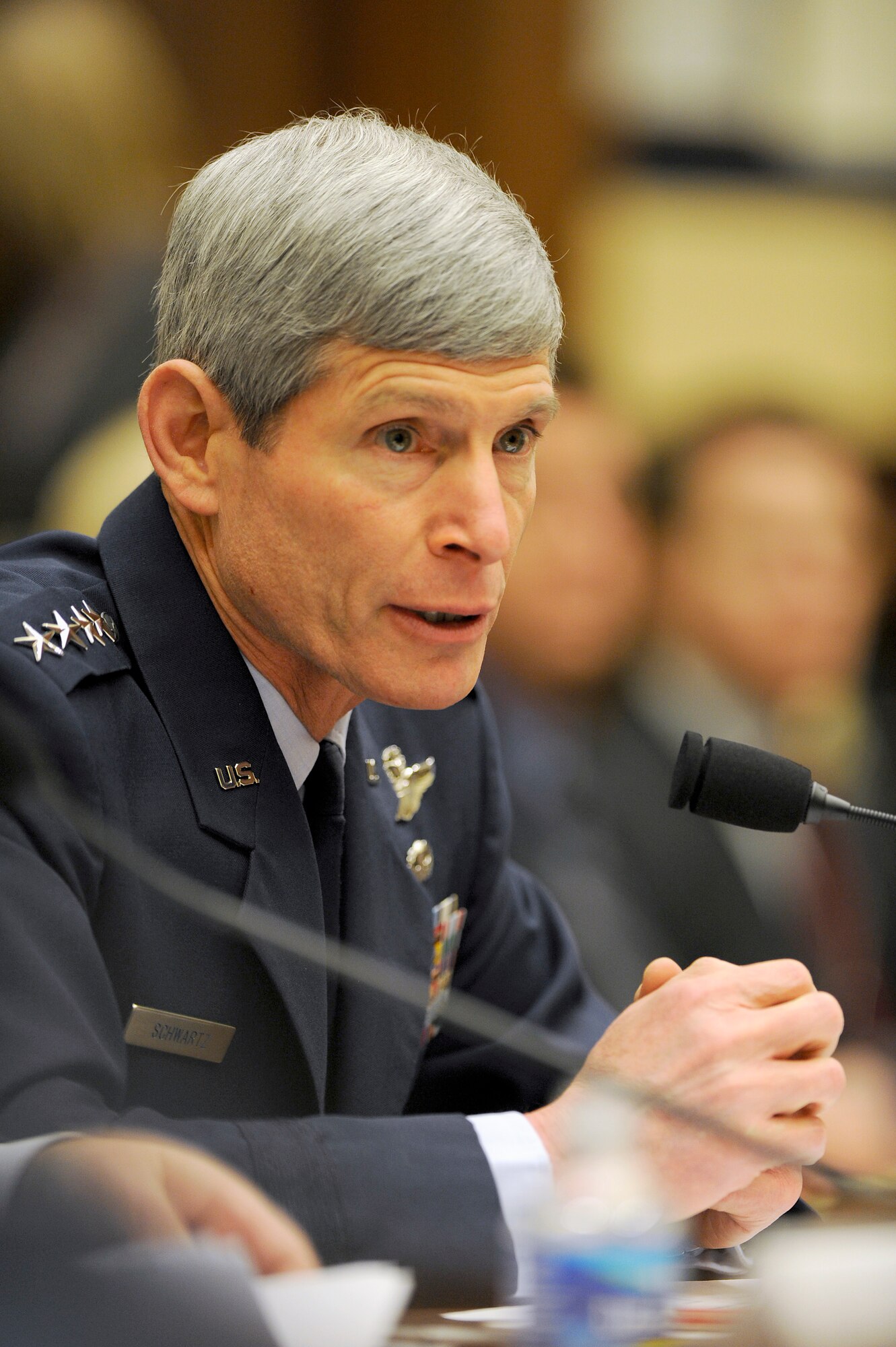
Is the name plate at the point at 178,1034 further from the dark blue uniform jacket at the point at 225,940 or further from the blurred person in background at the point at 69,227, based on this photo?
the blurred person in background at the point at 69,227

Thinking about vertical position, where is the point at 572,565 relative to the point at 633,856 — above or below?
above

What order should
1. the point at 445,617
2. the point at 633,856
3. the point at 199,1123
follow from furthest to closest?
1. the point at 633,856
2. the point at 445,617
3. the point at 199,1123

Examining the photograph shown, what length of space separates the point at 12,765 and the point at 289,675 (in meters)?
0.36

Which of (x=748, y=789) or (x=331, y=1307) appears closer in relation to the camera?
(x=331, y=1307)

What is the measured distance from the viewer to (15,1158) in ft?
2.66

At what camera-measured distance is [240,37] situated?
3.61 meters

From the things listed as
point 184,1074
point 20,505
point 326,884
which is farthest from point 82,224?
point 184,1074

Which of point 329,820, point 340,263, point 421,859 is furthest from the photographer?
point 421,859

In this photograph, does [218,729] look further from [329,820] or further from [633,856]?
[633,856]

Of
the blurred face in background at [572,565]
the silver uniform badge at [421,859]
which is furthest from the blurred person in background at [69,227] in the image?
the silver uniform badge at [421,859]

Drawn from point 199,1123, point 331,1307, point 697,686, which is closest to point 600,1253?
point 331,1307

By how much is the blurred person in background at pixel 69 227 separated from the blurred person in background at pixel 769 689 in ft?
2.88

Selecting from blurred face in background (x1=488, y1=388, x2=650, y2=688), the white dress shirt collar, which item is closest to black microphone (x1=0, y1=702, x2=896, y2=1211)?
the white dress shirt collar

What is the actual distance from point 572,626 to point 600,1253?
1.69 metres
